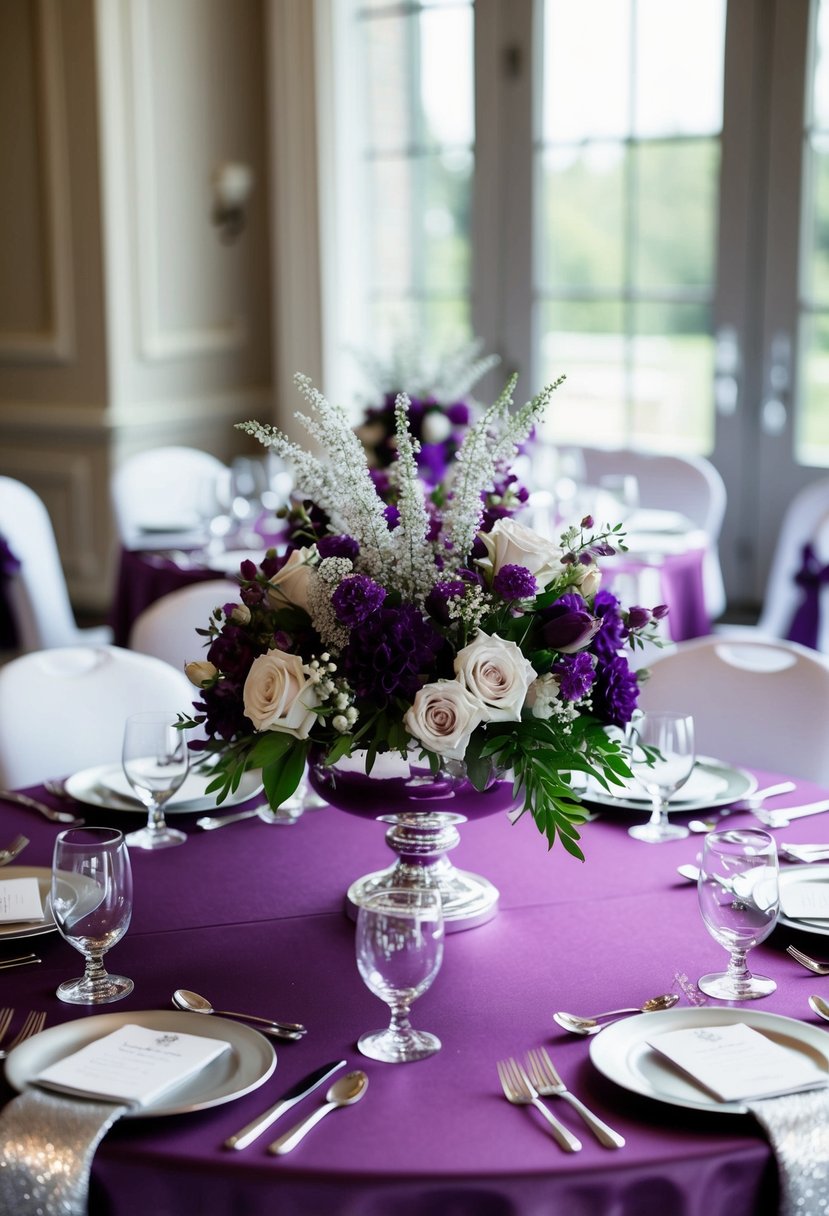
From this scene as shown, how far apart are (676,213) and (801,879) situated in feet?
12.2

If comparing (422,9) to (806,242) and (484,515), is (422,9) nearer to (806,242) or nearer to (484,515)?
(806,242)

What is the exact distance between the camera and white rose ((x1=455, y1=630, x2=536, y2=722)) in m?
1.44

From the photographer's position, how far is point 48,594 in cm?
405

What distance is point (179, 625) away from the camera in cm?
277

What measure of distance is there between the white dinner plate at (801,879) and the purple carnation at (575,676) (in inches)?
14.2

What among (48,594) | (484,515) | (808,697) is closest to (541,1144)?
(484,515)

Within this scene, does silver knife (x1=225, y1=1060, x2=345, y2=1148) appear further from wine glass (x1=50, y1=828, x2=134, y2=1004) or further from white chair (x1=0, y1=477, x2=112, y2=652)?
white chair (x1=0, y1=477, x2=112, y2=652)

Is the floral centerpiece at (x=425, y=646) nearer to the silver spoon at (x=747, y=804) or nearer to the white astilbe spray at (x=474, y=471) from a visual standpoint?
the white astilbe spray at (x=474, y=471)

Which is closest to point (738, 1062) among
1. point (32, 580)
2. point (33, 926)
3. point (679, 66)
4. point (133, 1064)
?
point (133, 1064)

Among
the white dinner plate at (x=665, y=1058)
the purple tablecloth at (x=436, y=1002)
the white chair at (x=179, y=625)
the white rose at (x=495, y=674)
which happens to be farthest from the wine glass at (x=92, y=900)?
the white chair at (x=179, y=625)

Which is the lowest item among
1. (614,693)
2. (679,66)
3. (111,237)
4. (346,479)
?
(614,693)

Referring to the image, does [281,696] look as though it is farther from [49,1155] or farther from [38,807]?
Result: [38,807]

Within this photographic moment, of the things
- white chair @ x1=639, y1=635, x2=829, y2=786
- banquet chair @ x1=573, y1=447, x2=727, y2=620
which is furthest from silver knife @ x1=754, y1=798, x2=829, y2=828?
banquet chair @ x1=573, y1=447, x2=727, y2=620

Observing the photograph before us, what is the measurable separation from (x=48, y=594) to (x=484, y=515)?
261cm
